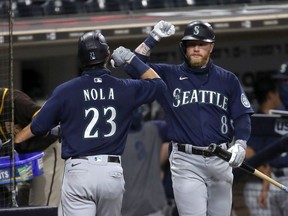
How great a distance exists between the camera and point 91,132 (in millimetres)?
7230

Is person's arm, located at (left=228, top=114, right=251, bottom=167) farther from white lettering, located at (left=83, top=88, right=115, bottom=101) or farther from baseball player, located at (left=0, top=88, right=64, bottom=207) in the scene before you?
baseball player, located at (left=0, top=88, right=64, bottom=207)

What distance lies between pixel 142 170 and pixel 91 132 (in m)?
3.30

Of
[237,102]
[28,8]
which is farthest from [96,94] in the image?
[28,8]

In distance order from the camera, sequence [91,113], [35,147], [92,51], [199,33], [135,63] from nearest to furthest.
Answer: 1. [91,113]
2. [92,51]
3. [135,63]
4. [199,33]
5. [35,147]

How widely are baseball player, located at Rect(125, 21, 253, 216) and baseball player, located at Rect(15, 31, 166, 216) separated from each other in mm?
633

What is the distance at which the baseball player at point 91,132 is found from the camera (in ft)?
23.6

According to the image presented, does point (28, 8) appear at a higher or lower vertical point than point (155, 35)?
lower

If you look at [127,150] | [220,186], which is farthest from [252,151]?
[220,186]

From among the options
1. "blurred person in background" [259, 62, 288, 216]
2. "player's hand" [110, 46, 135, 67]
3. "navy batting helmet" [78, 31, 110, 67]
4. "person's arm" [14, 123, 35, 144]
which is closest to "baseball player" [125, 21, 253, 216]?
"player's hand" [110, 46, 135, 67]

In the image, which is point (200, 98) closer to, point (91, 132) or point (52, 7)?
point (91, 132)

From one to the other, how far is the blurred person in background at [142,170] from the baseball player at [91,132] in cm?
301

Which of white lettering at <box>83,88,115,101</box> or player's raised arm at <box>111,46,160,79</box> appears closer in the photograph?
white lettering at <box>83,88,115,101</box>

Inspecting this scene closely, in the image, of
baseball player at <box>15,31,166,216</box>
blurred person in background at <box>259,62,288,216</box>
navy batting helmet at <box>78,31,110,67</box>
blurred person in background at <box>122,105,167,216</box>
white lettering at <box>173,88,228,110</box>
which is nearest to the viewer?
baseball player at <box>15,31,166,216</box>

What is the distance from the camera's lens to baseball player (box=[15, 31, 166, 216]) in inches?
283
